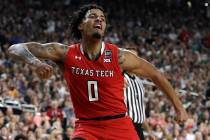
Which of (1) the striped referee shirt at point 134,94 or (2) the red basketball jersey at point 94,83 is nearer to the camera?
(2) the red basketball jersey at point 94,83

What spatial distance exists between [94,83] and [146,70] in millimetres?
532

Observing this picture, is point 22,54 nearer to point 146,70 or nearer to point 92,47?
point 92,47

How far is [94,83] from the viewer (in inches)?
238

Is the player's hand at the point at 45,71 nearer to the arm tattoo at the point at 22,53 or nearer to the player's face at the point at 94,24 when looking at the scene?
the arm tattoo at the point at 22,53

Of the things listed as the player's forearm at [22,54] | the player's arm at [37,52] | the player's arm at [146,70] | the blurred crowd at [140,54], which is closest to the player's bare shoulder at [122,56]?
the player's arm at [146,70]

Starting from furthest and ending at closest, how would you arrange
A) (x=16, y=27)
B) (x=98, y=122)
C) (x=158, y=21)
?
(x=158, y=21)
(x=16, y=27)
(x=98, y=122)

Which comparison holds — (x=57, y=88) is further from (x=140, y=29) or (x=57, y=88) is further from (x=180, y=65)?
(x=140, y=29)

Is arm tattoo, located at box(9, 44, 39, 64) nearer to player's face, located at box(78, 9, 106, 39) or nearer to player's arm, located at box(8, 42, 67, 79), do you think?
player's arm, located at box(8, 42, 67, 79)

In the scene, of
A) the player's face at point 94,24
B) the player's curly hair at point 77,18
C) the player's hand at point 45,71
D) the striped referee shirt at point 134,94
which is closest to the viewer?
the player's hand at point 45,71

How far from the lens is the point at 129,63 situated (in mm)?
6195

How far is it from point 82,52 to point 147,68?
0.63m

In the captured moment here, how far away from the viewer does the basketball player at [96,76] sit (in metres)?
6.03

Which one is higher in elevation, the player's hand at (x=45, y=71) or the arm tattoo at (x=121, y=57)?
the arm tattoo at (x=121, y=57)

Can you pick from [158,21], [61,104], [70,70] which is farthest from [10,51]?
[158,21]
